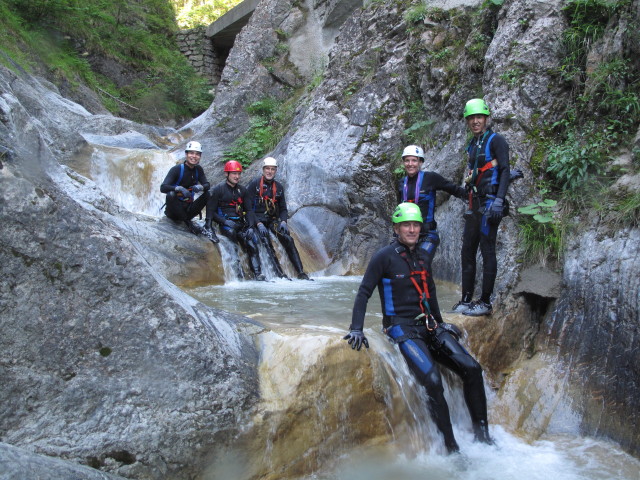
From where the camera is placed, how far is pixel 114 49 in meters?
22.2

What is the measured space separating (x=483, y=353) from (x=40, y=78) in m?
17.0

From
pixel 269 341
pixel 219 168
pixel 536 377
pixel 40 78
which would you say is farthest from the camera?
pixel 40 78

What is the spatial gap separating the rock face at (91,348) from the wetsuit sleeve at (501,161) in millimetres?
3221

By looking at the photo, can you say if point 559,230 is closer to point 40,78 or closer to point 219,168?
point 219,168

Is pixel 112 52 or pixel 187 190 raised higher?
pixel 112 52

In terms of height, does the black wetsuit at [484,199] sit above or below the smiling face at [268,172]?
below

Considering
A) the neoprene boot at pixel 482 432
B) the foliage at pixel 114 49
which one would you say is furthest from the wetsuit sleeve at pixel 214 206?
the foliage at pixel 114 49

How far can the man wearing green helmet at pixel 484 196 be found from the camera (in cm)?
515

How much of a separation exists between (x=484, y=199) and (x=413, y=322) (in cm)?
171

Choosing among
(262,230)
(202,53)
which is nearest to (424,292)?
(262,230)

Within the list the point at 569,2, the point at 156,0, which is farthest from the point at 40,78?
the point at 569,2

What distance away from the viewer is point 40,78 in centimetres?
1670

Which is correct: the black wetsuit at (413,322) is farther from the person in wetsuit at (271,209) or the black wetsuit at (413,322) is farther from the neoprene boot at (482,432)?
the person in wetsuit at (271,209)

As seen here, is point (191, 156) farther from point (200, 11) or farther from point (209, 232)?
point (200, 11)
